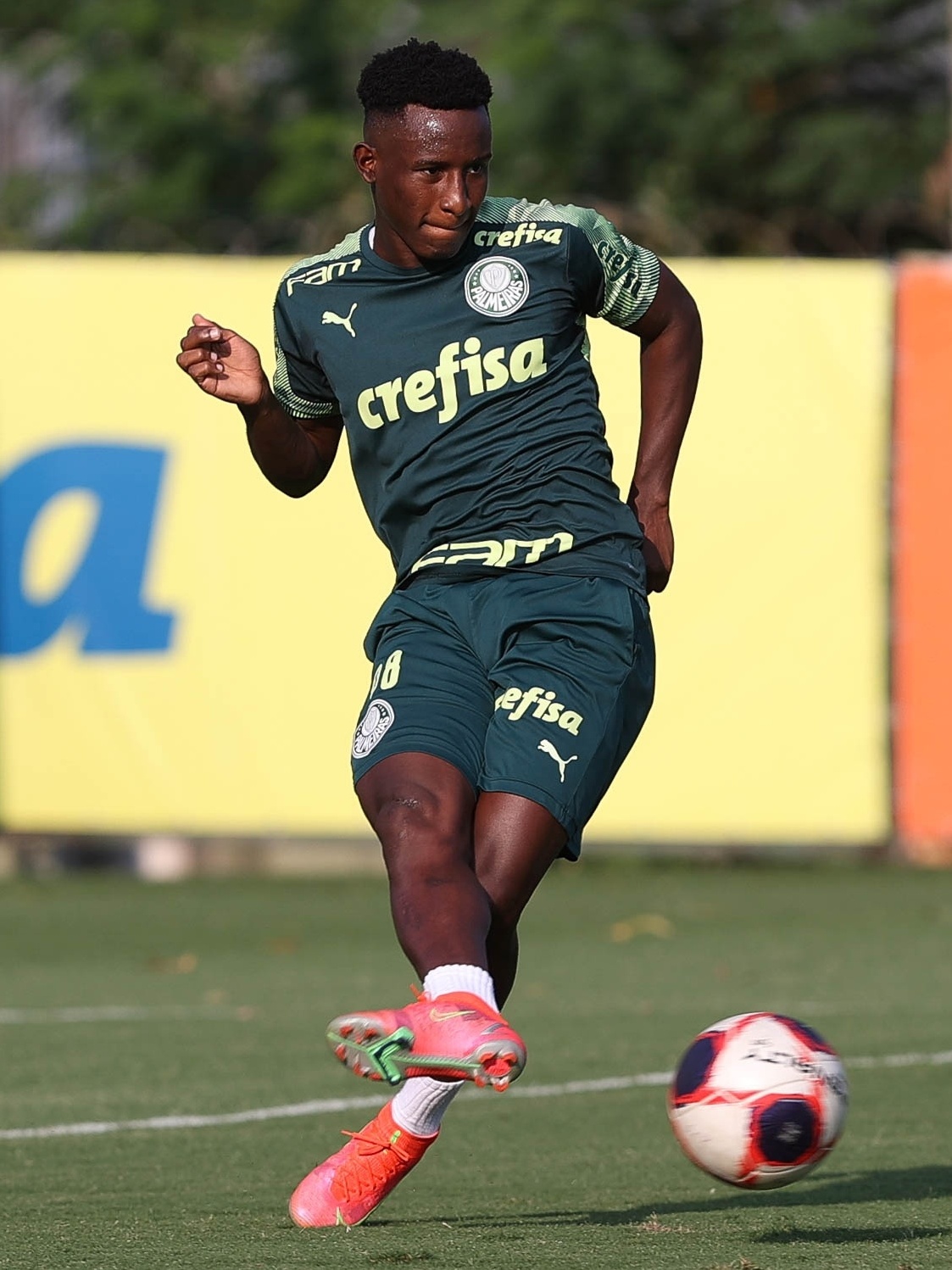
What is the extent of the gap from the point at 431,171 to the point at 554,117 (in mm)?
17171

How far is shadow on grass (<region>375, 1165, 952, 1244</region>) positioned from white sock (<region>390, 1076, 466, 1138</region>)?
24cm

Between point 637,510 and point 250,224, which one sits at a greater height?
point 637,510

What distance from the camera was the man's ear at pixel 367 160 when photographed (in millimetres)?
5086

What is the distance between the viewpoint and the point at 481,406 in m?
5.09

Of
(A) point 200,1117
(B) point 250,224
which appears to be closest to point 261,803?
(A) point 200,1117

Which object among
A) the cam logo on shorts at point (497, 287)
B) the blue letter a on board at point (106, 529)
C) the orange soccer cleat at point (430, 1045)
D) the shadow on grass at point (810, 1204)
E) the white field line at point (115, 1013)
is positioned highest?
the cam logo on shorts at point (497, 287)

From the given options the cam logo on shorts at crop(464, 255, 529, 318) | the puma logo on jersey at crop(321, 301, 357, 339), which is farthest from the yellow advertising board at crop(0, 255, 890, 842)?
the cam logo on shorts at crop(464, 255, 529, 318)

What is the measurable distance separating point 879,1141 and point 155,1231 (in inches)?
83.4

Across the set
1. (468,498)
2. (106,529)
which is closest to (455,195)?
(468,498)

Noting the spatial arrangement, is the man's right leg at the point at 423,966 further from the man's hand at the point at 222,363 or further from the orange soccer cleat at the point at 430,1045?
the man's hand at the point at 222,363

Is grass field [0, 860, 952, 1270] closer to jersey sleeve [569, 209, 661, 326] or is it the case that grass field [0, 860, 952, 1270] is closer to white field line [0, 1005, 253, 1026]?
white field line [0, 1005, 253, 1026]

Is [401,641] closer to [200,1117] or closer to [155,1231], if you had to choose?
[155,1231]

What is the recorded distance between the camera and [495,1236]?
498cm

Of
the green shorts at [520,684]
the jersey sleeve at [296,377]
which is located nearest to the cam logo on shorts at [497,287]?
the jersey sleeve at [296,377]
